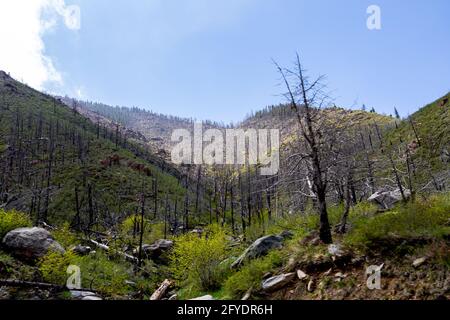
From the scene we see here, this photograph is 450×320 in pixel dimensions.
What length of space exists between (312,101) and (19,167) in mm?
89669

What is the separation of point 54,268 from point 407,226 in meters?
16.0

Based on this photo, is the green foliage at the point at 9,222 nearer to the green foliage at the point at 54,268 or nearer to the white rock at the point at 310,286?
the green foliage at the point at 54,268

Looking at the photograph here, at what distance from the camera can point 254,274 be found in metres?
11.4

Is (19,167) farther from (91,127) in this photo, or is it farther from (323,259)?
(323,259)

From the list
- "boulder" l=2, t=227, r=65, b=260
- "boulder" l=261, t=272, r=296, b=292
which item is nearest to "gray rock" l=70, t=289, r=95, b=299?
"boulder" l=2, t=227, r=65, b=260

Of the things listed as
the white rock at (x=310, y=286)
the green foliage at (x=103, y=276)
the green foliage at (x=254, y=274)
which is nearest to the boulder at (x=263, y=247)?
the green foliage at (x=254, y=274)

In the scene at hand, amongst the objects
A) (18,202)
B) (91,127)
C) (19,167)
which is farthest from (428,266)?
(91,127)

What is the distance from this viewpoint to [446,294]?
7363 millimetres

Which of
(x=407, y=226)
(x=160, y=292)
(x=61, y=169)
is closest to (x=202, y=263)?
(x=160, y=292)

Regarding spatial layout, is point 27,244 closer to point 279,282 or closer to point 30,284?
point 30,284

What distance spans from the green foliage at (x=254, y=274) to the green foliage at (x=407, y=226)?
2.40 metres

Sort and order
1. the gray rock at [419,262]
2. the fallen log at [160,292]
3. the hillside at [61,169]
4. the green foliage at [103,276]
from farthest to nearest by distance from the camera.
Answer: the hillside at [61,169] < the green foliage at [103,276] < the fallen log at [160,292] < the gray rock at [419,262]

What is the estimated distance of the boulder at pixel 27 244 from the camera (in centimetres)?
1930
